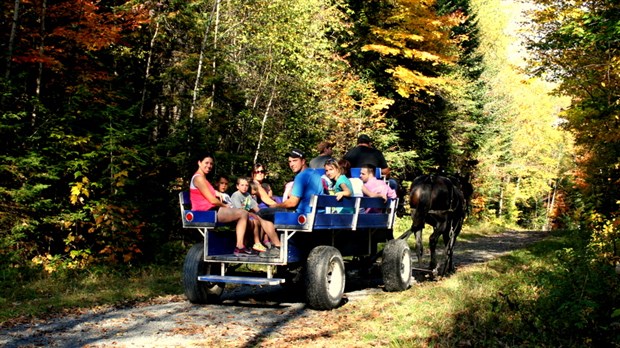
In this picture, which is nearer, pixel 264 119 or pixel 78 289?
pixel 78 289

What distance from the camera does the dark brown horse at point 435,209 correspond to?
452 inches

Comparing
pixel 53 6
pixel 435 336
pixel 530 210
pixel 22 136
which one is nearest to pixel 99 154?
pixel 22 136

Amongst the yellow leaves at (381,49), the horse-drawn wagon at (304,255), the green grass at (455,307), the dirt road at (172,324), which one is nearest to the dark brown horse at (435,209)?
the green grass at (455,307)

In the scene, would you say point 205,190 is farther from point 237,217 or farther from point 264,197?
point 264,197

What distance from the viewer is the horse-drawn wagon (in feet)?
26.0

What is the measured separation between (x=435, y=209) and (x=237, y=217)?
4935 mm

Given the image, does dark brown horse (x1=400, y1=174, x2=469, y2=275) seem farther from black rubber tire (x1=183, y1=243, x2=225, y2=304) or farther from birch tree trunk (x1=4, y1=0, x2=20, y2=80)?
birch tree trunk (x1=4, y1=0, x2=20, y2=80)

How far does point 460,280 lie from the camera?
9414mm

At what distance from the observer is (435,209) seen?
1173cm

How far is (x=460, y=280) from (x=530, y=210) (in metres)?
57.8

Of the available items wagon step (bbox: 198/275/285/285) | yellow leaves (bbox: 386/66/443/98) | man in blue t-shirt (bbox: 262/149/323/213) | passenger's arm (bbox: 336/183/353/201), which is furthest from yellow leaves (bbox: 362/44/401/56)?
wagon step (bbox: 198/275/285/285)

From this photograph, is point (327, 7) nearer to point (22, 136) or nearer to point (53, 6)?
point (53, 6)

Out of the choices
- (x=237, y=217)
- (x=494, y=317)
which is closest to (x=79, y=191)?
(x=237, y=217)

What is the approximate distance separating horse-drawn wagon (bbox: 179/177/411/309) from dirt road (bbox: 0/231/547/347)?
1.21ft
